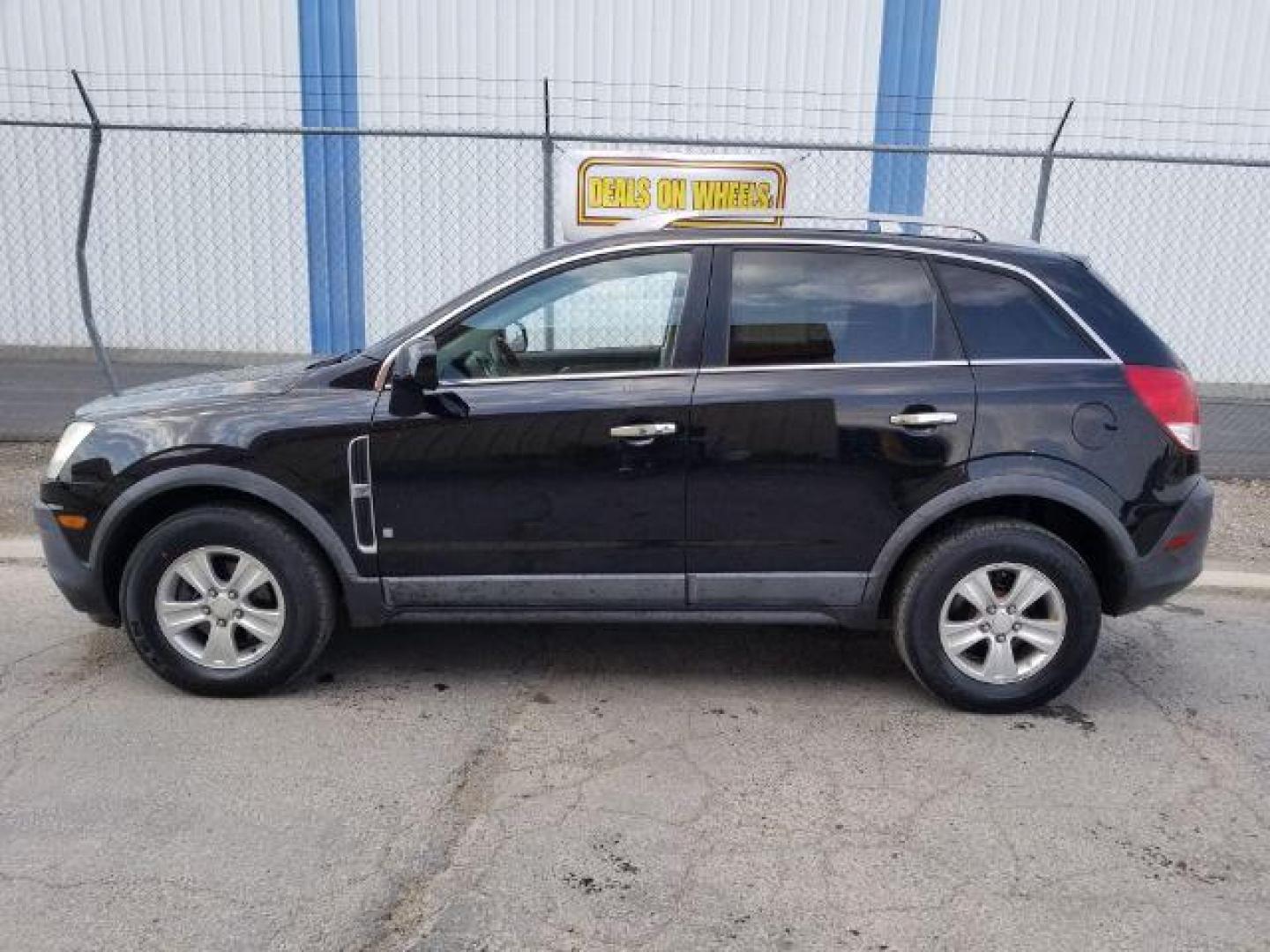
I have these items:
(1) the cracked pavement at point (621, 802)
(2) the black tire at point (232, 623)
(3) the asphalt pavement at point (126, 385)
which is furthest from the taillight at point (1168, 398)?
(3) the asphalt pavement at point (126, 385)

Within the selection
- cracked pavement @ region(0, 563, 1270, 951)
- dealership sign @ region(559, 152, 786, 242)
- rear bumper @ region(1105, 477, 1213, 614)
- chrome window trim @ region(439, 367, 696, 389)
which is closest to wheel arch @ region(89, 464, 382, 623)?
cracked pavement @ region(0, 563, 1270, 951)

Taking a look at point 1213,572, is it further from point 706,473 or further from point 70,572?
point 70,572

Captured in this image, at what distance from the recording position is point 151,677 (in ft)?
14.0

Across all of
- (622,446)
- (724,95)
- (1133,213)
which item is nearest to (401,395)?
(622,446)

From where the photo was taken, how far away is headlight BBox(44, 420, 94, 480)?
3988mm

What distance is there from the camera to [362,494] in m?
3.87

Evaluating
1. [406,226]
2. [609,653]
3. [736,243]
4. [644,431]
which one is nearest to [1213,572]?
[609,653]

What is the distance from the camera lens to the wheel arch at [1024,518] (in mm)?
3822

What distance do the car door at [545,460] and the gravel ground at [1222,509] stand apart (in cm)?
357

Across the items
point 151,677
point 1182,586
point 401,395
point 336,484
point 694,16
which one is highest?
point 694,16

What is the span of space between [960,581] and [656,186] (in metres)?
3.85

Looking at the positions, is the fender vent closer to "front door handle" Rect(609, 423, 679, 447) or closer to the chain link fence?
"front door handle" Rect(609, 423, 679, 447)

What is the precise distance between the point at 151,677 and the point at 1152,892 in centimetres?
362

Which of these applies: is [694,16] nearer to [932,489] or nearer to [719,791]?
[932,489]
